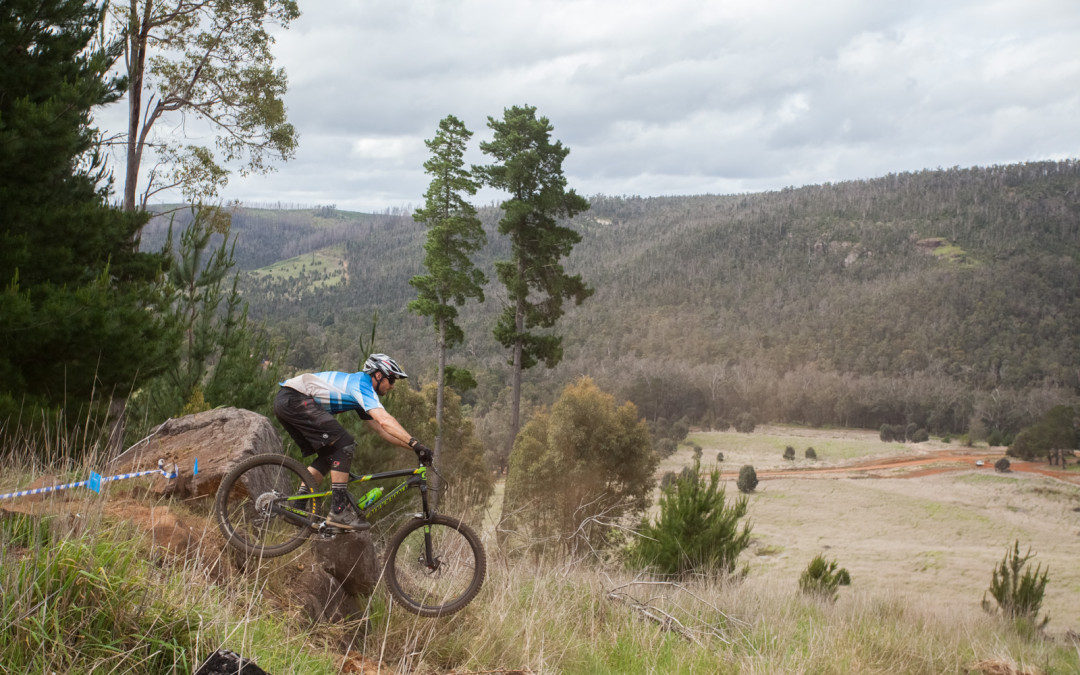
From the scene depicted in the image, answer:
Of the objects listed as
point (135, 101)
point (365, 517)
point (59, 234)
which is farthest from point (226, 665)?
point (135, 101)

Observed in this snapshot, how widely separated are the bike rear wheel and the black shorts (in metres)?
0.24

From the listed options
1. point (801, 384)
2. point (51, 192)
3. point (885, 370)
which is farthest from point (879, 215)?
point (51, 192)

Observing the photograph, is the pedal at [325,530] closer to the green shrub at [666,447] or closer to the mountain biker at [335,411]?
the mountain biker at [335,411]

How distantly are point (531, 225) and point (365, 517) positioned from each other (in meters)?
27.0

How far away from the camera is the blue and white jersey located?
5070 millimetres

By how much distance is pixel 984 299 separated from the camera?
409ft

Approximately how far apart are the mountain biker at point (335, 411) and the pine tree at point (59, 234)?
17.0 feet

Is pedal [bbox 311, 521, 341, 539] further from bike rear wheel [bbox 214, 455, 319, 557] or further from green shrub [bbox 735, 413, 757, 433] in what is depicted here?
green shrub [bbox 735, 413, 757, 433]

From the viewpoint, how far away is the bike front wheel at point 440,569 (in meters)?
4.78

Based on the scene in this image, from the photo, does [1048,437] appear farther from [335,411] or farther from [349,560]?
[335,411]

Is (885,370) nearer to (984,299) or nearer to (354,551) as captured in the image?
(984,299)

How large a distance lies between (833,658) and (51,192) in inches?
447

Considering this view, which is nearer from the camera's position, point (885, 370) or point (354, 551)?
point (354, 551)

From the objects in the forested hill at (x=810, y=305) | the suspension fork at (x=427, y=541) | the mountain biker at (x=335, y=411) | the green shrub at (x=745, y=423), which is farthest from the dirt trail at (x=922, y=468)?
the mountain biker at (x=335, y=411)
